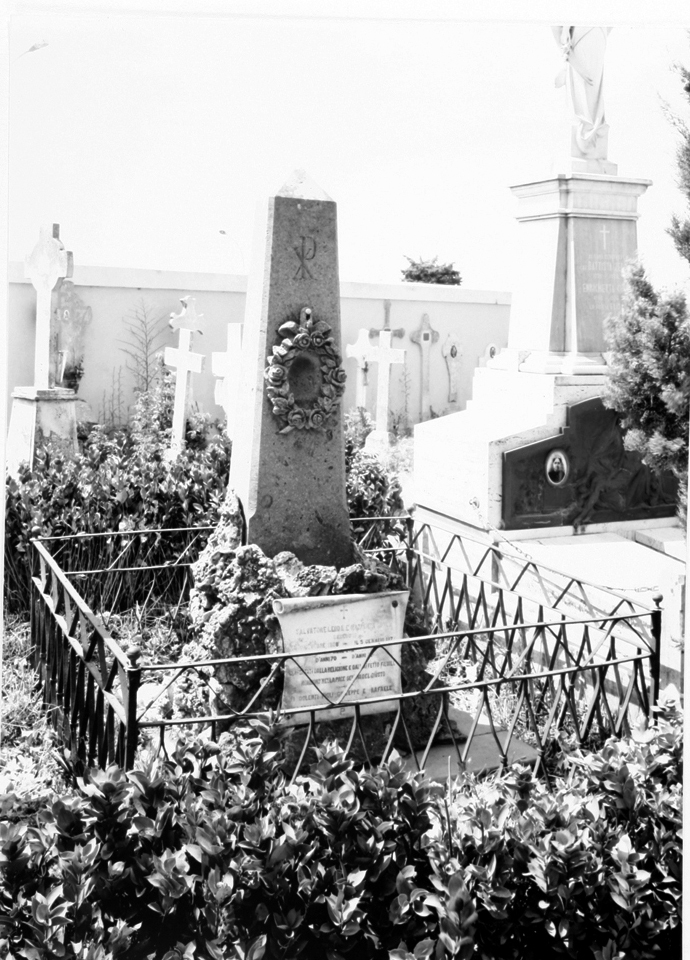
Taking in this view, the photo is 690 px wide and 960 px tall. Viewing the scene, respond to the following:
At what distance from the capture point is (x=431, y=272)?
25906mm

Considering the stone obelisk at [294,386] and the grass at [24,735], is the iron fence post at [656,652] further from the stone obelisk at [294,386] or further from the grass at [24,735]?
the grass at [24,735]

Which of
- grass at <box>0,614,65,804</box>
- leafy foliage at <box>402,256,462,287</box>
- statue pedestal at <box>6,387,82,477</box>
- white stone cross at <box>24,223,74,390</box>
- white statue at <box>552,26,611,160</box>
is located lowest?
grass at <box>0,614,65,804</box>

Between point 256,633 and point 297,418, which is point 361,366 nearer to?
point 297,418

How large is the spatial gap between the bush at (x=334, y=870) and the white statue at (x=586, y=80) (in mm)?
6484

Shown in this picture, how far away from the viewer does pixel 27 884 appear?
2271 mm

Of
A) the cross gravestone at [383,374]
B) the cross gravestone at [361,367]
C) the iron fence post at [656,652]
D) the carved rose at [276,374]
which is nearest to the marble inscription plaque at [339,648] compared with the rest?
the carved rose at [276,374]

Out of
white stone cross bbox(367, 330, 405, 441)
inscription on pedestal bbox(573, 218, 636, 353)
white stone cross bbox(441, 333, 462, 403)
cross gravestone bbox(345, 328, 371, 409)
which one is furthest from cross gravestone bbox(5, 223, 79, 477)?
white stone cross bbox(441, 333, 462, 403)

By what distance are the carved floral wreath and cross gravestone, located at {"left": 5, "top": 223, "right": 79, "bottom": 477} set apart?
15.2 feet

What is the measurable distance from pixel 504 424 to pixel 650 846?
5072 millimetres

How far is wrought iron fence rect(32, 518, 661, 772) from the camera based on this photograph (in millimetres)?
3703

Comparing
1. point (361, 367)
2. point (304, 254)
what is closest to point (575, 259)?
point (304, 254)

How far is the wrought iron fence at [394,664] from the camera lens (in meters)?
3.70

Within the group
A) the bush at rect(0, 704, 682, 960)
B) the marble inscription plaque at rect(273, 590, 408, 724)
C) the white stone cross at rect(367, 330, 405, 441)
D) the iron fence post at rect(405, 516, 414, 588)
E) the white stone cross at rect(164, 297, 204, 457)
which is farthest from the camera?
the white stone cross at rect(367, 330, 405, 441)

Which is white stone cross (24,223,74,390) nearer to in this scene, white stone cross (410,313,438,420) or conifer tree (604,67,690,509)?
conifer tree (604,67,690,509)
